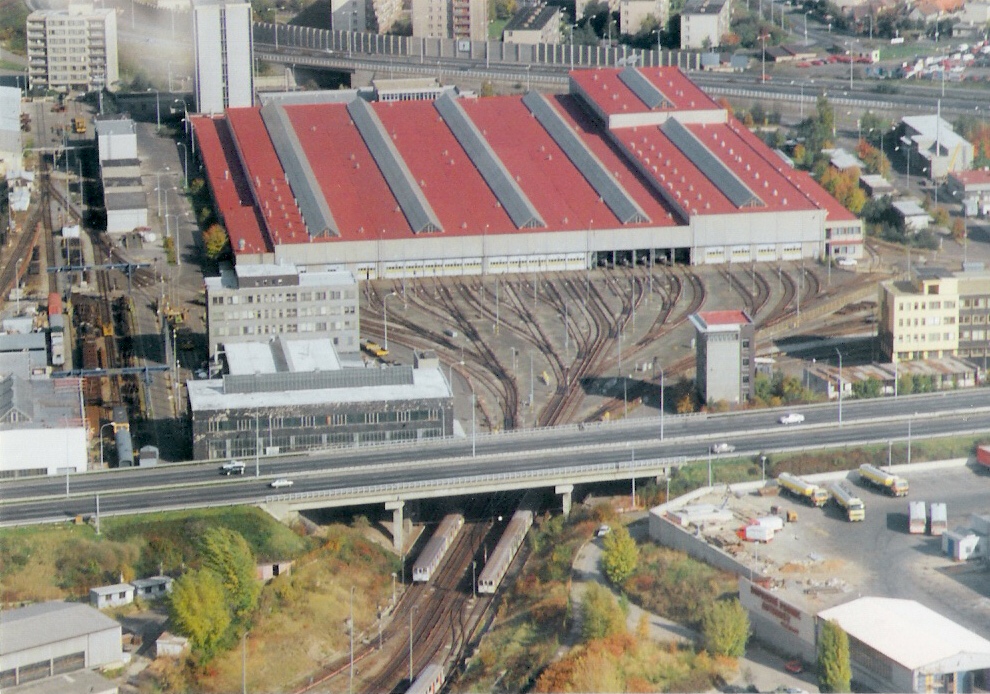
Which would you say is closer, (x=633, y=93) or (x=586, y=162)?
(x=586, y=162)

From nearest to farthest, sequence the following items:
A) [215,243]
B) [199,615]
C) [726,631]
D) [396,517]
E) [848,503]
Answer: [726,631] < [199,615] < [848,503] < [396,517] < [215,243]

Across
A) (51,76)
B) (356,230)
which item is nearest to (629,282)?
(356,230)

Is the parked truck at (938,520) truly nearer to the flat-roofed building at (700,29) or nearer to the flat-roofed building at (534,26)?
the flat-roofed building at (700,29)

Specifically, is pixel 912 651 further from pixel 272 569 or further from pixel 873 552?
pixel 272 569

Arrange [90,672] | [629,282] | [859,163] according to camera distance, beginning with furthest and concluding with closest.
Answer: [859,163] < [629,282] < [90,672]

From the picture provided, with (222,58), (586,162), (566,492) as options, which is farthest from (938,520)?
(222,58)

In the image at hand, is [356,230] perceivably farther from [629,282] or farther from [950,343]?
[950,343]
